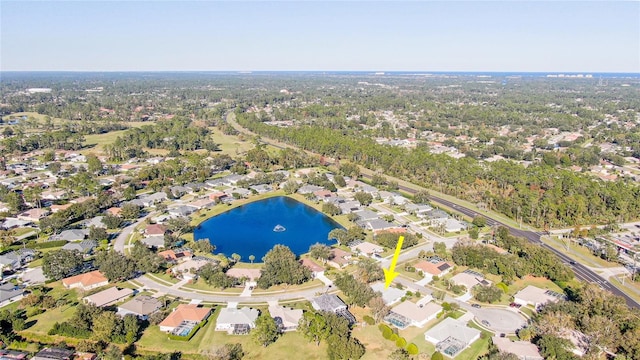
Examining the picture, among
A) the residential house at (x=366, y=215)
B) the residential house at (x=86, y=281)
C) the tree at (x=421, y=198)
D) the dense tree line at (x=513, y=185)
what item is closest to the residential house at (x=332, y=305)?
the residential house at (x=86, y=281)

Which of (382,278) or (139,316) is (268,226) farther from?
(139,316)

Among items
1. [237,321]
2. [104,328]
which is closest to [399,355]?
[237,321]

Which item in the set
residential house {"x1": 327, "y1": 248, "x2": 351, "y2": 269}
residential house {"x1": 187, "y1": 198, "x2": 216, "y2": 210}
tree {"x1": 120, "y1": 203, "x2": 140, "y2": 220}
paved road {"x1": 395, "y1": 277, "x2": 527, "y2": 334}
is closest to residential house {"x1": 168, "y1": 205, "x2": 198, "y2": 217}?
residential house {"x1": 187, "y1": 198, "x2": 216, "y2": 210}

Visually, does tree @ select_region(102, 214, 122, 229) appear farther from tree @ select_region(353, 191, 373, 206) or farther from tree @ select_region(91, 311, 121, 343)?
tree @ select_region(353, 191, 373, 206)

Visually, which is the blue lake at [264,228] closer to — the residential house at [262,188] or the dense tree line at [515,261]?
the residential house at [262,188]

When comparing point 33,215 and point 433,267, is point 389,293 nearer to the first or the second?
point 433,267

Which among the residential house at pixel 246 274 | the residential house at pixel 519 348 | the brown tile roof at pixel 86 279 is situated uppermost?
the brown tile roof at pixel 86 279
